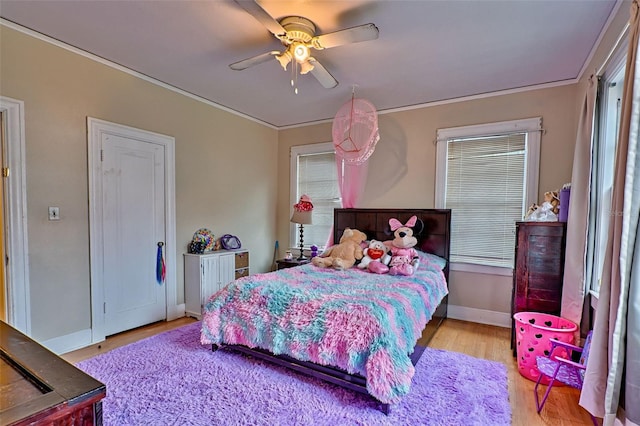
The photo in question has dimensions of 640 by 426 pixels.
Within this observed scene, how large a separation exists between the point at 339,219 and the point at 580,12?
9.84ft

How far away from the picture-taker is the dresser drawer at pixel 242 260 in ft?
13.6

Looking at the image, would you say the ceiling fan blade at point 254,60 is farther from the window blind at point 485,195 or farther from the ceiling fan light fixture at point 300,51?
the window blind at point 485,195

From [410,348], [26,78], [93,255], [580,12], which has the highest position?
[580,12]

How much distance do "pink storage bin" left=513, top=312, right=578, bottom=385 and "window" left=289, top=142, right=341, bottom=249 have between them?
2.73 metres

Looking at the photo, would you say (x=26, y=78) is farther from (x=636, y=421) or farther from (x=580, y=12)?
(x=636, y=421)

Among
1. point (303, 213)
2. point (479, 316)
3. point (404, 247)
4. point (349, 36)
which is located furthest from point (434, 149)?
point (349, 36)

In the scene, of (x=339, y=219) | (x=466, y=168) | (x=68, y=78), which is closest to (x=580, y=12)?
(x=466, y=168)

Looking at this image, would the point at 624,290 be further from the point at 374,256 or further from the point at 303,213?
the point at 303,213

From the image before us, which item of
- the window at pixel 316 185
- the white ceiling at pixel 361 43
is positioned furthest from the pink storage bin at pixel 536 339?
the window at pixel 316 185

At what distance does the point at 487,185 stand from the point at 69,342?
448 cm

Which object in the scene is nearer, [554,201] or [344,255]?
[554,201]

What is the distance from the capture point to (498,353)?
2799 mm

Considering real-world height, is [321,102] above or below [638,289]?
above

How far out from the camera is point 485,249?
11.7ft
